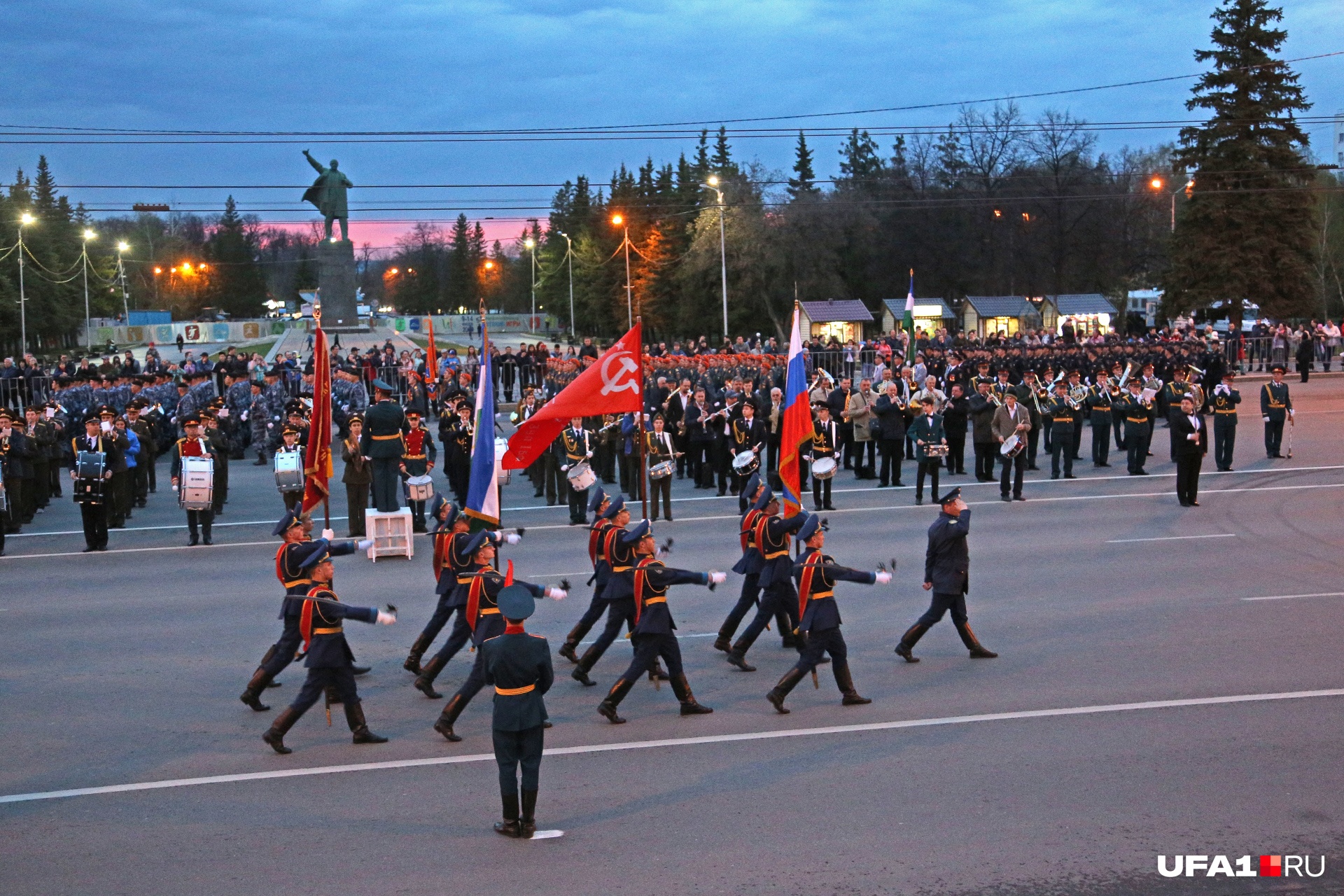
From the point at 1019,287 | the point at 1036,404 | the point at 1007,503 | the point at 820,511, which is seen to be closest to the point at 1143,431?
the point at 1036,404

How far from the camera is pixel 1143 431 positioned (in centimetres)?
2467

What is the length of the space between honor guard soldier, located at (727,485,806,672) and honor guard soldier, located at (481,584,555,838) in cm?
395

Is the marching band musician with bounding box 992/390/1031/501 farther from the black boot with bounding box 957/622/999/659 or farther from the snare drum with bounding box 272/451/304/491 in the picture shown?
the snare drum with bounding box 272/451/304/491

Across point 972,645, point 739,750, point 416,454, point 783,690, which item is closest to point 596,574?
point 783,690

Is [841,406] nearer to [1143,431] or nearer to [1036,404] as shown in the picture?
[1036,404]

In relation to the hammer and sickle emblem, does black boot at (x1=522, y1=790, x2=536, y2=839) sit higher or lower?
lower

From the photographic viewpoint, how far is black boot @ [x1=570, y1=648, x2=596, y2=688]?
38.6ft

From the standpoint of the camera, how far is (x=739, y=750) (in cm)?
1003

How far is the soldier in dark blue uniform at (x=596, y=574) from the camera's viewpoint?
39.4 ft

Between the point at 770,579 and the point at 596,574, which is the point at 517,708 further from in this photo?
the point at 770,579

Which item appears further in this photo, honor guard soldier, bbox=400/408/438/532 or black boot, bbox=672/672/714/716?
honor guard soldier, bbox=400/408/438/532

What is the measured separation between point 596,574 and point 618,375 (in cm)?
335

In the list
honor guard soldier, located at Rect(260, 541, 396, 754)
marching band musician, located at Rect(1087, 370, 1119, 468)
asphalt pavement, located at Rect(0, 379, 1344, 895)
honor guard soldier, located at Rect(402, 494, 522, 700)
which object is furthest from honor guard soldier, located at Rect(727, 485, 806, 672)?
marching band musician, located at Rect(1087, 370, 1119, 468)

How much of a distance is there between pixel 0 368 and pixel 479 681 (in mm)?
29646
